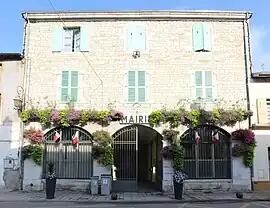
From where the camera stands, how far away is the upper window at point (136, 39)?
17016 millimetres

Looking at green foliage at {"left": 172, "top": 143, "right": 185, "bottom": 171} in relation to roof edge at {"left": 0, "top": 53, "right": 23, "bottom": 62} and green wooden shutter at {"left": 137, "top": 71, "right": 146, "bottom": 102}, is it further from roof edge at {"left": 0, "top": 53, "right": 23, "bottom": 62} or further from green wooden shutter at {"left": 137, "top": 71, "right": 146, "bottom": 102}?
roof edge at {"left": 0, "top": 53, "right": 23, "bottom": 62}

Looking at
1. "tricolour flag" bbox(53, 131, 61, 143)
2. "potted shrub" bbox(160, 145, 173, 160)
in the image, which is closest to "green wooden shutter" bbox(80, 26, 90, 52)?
"tricolour flag" bbox(53, 131, 61, 143)

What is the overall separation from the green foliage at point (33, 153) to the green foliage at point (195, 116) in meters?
5.15

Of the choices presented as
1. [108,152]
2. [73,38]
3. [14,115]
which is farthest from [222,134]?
[14,115]

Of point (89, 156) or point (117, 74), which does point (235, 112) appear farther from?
point (89, 156)

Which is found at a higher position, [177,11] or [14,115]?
[177,11]

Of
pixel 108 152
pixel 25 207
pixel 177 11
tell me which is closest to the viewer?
pixel 25 207

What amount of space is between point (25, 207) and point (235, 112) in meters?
9.77

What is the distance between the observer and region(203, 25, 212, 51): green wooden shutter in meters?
17.0

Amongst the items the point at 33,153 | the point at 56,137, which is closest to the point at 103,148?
the point at 56,137

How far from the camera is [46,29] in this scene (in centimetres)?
1730

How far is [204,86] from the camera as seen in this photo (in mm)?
16672

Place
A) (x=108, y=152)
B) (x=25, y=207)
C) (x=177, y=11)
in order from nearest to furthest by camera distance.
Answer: (x=25, y=207), (x=108, y=152), (x=177, y=11)

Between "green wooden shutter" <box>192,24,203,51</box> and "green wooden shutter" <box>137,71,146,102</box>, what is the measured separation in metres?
2.77
